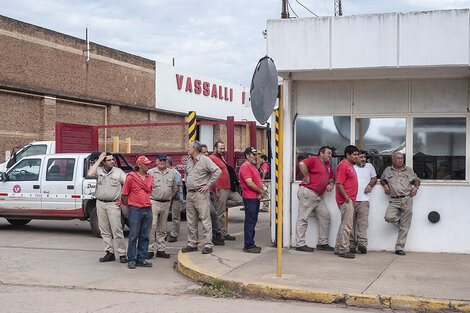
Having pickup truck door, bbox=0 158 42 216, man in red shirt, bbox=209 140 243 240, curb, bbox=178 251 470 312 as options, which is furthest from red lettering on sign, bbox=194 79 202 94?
curb, bbox=178 251 470 312

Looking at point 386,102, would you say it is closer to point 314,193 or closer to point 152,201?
point 314,193

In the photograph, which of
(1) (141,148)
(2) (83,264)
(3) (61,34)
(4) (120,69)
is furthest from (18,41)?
(2) (83,264)

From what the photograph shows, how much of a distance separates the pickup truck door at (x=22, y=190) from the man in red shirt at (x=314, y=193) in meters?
6.44

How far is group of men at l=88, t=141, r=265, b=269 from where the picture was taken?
30.5ft

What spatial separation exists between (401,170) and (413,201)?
1.94ft

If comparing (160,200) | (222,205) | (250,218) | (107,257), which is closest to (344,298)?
(250,218)

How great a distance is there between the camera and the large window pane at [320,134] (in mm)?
10602

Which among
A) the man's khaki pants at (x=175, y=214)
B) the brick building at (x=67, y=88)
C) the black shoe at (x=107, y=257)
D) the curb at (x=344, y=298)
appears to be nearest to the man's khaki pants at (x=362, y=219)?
the curb at (x=344, y=298)

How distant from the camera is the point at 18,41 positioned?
2508 centimetres

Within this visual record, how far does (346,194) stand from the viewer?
9.70 metres

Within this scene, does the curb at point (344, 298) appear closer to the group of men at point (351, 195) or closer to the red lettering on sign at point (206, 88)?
the group of men at point (351, 195)

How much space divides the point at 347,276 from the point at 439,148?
343 cm

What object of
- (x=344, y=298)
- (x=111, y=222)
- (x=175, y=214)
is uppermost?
(x=111, y=222)

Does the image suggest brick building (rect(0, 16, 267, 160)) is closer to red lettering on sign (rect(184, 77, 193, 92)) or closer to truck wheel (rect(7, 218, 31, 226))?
red lettering on sign (rect(184, 77, 193, 92))
